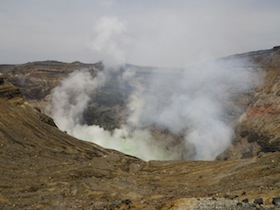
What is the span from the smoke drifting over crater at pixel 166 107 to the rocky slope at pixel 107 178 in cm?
1657

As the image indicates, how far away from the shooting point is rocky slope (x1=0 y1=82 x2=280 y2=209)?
54.7 ft

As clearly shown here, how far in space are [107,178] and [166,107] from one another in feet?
92.2

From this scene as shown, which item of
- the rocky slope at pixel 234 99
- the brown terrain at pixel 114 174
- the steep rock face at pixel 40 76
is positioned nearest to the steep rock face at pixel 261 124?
the rocky slope at pixel 234 99

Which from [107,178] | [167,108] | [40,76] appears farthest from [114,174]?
[40,76]

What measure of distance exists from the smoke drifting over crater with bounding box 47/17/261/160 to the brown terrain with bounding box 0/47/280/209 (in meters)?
5.41

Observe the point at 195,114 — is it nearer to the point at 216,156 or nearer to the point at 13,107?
the point at 216,156

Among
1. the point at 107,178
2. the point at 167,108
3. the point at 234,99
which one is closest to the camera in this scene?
the point at 107,178

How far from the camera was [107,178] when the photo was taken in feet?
79.8

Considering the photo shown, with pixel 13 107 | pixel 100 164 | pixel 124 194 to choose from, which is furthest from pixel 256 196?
pixel 13 107

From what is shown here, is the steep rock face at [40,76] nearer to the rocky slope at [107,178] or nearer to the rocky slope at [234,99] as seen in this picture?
the rocky slope at [234,99]

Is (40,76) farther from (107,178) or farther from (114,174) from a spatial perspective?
(107,178)

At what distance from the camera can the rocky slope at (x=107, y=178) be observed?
16.7 m

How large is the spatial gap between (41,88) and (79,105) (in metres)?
8.11

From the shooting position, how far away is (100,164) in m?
26.9
